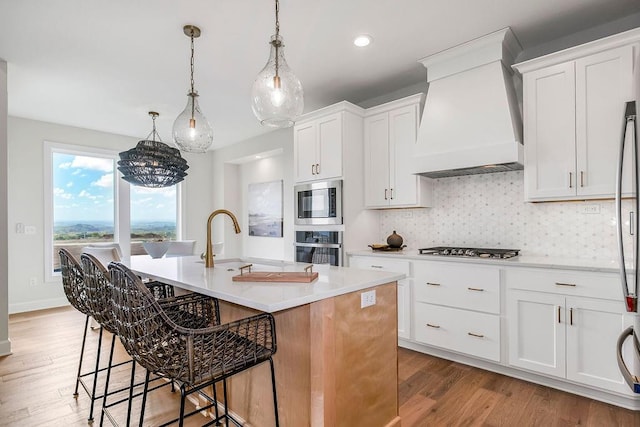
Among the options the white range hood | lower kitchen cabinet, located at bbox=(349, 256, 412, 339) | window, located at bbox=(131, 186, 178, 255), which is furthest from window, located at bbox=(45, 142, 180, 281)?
the white range hood

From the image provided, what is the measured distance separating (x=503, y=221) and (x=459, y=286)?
800 mm

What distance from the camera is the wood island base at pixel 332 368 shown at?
4.95 ft

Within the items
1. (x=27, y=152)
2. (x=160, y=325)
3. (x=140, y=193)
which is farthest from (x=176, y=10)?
(x=140, y=193)

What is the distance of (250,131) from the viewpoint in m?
5.50

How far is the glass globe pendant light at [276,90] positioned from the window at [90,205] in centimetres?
464

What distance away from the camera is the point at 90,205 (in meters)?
5.38

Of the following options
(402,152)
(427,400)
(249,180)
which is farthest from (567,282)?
(249,180)

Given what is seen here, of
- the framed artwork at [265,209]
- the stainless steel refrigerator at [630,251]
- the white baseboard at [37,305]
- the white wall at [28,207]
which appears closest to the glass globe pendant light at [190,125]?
the stainless steel refrigerator at [630,251]

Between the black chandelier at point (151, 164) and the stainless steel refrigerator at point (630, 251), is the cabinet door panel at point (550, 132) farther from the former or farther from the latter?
the black chandelier at point (151, 164)

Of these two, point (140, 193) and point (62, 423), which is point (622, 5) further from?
point (140, 193)

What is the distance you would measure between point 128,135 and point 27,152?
53.9 inches

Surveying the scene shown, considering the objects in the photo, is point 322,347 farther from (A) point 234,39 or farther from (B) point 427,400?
(A) point 234,39

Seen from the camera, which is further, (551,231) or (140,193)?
(140,193)

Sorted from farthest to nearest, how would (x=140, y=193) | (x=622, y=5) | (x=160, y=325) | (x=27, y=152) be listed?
(x=140, y=193) → (x=27, y=152) → (x=622, y=5) → (x=160, y=325)
